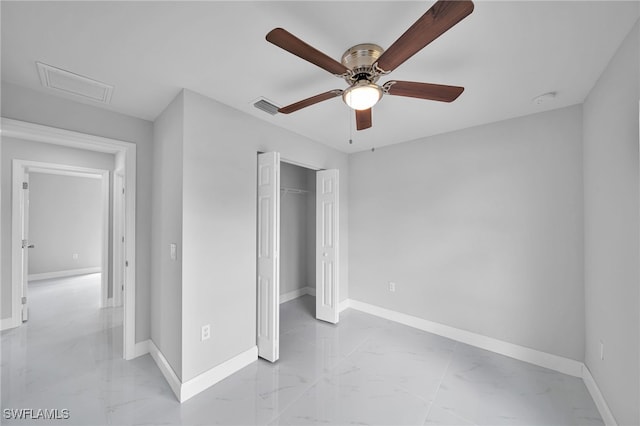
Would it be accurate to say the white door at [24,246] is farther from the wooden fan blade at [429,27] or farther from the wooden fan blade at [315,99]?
the wooden fan blade at [429,27]

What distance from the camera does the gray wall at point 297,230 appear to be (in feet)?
14.0

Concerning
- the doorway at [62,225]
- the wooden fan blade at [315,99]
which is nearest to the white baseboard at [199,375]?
the wooden fan blade at [315,99]

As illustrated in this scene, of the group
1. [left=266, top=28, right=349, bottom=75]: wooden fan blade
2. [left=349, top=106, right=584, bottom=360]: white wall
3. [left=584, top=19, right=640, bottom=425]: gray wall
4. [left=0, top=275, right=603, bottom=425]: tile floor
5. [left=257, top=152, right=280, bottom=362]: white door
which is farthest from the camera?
[left=257, top=152, right=280, bottom=362]: white door

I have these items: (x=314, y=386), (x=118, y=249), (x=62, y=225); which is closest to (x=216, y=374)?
(x=314, y=386)

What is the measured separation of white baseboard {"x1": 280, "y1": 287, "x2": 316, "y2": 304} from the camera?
4217mm

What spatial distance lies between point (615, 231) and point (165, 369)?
366cm

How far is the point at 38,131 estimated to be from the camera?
1.99 metres

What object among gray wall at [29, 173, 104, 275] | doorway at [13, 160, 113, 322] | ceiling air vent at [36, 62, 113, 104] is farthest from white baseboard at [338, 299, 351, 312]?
gray wall at [29, 173, 104, 275]

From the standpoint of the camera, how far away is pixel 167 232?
89.1 inches

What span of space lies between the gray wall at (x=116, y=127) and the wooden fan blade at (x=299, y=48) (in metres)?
2.21

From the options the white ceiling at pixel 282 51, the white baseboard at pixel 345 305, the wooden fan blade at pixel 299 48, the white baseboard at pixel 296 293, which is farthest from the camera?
the white baseboard at pixel 296 293

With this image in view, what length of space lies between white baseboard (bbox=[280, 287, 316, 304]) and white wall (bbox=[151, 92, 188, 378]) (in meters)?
2.00

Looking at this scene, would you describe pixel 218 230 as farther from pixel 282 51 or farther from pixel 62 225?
pixel 62 225

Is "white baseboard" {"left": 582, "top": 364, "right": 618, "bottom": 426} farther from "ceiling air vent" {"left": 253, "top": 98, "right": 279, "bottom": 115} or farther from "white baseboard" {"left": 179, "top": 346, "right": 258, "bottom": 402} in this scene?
"ceiling air vent" {"left": 253, "top": 98, "right": 279, "bottom": 115}
